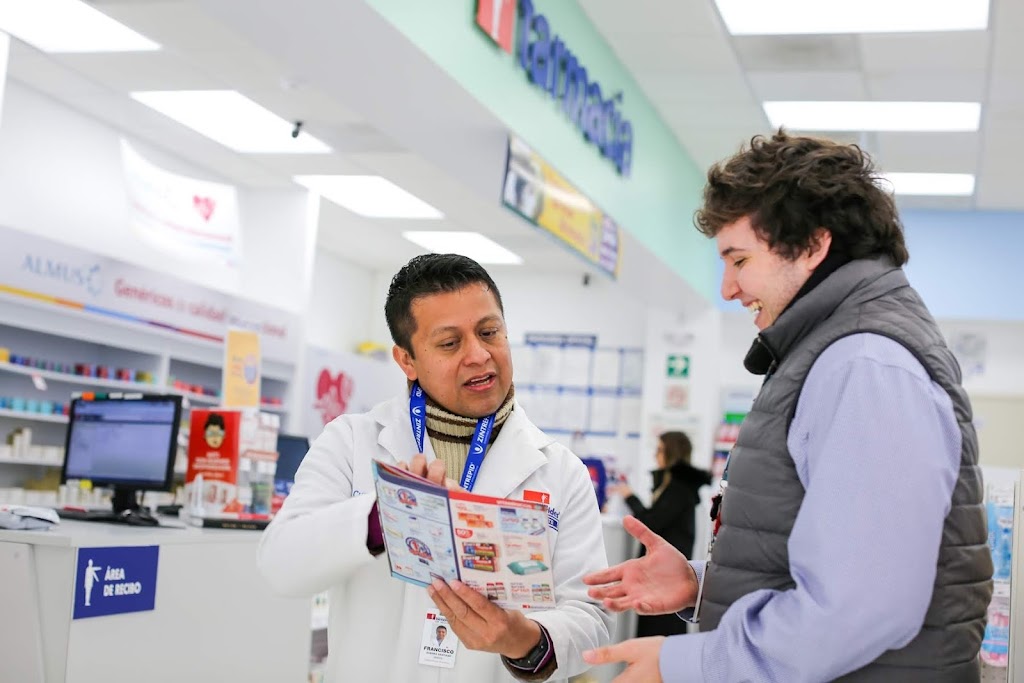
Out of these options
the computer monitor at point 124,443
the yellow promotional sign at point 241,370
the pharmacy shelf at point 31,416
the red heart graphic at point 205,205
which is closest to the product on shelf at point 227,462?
the computer monitor at point 124,443

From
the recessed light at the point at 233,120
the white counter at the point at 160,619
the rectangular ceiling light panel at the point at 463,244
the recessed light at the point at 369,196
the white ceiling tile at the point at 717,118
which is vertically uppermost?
the white ceiling tile at the point at 717,118

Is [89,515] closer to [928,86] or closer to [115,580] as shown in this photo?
[115,580]

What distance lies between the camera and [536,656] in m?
1.98

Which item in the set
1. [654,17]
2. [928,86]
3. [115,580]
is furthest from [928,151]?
[115,580]

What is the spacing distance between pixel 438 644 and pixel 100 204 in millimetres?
7414

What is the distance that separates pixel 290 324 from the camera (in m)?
9.91

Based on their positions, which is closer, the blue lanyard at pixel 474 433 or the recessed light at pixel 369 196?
the blue lanyard at pixel 474 433

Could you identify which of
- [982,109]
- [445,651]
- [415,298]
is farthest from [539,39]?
[445,651]

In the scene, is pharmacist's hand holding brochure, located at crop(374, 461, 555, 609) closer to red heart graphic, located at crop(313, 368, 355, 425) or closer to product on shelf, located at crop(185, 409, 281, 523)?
product on shelf, located at crop(185, 409, 281, 523)

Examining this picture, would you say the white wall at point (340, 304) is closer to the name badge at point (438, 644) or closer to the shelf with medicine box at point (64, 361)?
the shelf with medicine box at point (64, 361)

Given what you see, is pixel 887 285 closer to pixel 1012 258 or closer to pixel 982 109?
pixel 982 109

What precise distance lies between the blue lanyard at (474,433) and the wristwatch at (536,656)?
1.11 feet

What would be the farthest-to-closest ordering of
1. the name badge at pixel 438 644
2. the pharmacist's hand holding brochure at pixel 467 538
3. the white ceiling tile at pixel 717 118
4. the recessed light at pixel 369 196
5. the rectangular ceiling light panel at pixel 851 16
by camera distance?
the recessed light at pixel 369 196 < the white ceiling tile at pixel 717 118 < the rectangular ceiling light panel at pixel 851 16 < the name badge at pixel 438 644 < the pharmacist's hand holding brochure at pixel 467 538

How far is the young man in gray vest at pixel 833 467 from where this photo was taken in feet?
4.85
